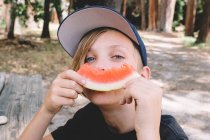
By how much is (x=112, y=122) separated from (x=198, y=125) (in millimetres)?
4275

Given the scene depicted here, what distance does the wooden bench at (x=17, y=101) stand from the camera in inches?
106

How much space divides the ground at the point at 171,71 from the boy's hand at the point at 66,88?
2.99m

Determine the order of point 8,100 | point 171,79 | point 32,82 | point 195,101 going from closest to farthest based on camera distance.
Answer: point 8,100 → point 32,82 → point 195,101 → point 171,79

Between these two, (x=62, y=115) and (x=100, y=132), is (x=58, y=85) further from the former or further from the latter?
(x=62, y=115)

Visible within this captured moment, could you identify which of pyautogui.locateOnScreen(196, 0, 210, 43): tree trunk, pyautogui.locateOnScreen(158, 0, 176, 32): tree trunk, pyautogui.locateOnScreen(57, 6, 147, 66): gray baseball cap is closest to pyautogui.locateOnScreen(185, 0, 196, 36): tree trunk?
pyautogui.locateOnScreen(158, 0, 176, 32): tree trunk

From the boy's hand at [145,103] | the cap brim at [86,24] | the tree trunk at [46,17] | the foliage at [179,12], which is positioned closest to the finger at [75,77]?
the boy's hand at [145,103]

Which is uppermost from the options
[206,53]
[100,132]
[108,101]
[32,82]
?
[108,101]

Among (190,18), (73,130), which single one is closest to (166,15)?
(190,18)

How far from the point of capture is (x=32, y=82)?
3.94 m

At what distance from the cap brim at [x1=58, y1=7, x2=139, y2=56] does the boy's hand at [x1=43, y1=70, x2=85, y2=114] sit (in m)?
0.44

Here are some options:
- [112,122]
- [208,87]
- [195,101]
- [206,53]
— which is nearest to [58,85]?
[112,122]

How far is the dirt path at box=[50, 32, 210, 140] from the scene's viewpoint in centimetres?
592

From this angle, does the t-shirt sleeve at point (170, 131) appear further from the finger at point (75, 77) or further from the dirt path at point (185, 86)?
the dirt path at point (185, 86)

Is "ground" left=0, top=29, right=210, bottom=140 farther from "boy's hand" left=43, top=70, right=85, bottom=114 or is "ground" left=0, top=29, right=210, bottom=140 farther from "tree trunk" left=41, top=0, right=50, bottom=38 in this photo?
"boy's hand" left=43, top=70, right=85, bottom=114
